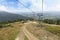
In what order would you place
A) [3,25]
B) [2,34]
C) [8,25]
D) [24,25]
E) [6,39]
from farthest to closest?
[24,25], [8,25], [3,25], [2,34], [6,39]

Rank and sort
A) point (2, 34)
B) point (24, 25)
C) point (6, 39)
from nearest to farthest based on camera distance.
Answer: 1. point (6, 39)
2. point (2, 34)
3. point (24, 25)

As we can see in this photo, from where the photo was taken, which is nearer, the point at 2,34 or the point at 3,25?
the point at 2,34

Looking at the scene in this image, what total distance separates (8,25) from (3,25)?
6.46 ft

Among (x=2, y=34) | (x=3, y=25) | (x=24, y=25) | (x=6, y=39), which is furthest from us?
(x=24, y=25)

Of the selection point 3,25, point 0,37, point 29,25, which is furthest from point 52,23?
point 0,37

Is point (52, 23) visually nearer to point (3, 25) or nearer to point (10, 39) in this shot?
point (3, 25)

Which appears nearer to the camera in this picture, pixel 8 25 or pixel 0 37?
pixel 0 37

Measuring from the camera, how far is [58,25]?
27.6 meters

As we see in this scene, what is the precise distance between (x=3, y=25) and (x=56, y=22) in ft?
43.4

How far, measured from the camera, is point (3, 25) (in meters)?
16.5

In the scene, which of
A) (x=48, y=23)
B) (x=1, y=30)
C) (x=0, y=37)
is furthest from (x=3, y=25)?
A: (x=48, y=23)

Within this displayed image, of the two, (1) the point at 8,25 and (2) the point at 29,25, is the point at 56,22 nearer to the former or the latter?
(2) the point at 29,25

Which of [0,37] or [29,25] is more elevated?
[0,37]

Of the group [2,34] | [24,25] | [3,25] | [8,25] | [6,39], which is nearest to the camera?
[6,39]
